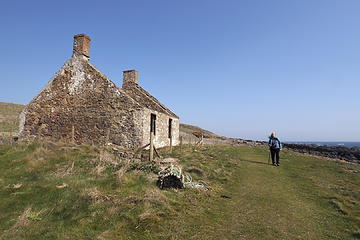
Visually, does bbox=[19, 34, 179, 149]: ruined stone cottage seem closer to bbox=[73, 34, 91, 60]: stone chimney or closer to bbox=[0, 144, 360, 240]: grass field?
bbox=[73, 34, 91, 60]: stone chimney

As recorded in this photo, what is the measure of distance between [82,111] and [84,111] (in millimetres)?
183

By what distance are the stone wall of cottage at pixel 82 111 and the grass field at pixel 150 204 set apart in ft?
18.7

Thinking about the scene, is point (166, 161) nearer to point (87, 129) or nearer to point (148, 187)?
point (148, 187)

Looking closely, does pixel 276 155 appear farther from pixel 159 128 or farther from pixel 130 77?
pixel 130 77

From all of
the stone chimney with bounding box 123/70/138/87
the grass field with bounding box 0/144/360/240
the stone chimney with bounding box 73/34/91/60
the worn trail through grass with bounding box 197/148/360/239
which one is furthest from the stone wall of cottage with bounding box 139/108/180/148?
the worn trail through grass with bounding box 197/148/360/239

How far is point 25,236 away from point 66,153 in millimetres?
7141

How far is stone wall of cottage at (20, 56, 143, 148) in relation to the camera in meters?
16.6

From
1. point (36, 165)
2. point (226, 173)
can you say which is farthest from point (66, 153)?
point (226, 173)

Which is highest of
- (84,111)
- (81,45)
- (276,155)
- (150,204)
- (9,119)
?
(81,45)

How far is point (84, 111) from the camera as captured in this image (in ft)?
57.5

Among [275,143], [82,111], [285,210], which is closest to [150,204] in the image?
[285,210]

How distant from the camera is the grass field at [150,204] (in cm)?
545

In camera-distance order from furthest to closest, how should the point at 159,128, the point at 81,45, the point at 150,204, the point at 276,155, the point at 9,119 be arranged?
the point at 9,119, the point at 159,128, the point at 81,45, the point at 276,155, the point at 150,204

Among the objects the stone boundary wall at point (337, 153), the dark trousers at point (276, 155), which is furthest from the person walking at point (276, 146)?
the stone boundary wall at point (337, 153)
